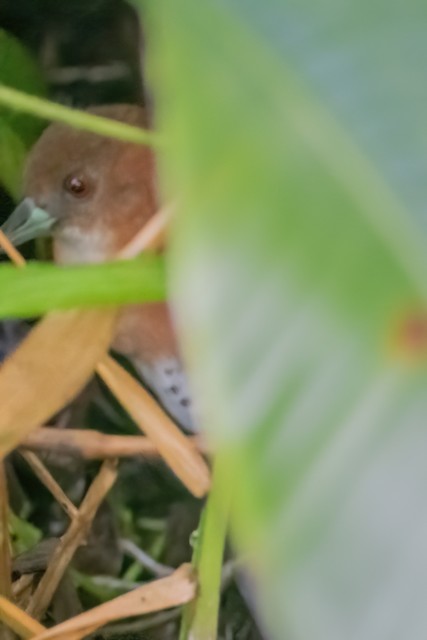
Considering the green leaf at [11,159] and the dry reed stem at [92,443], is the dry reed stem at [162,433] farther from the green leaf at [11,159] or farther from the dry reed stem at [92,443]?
the green leaf at [11,159]

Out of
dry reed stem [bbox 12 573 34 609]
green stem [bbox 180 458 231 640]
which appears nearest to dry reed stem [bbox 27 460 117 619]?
dry reed stem [bbox 12 573 34 609]

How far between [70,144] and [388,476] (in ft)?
2.07

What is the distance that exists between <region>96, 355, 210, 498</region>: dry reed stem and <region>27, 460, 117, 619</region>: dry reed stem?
0.11 meters

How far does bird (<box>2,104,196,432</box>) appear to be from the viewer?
77 cm

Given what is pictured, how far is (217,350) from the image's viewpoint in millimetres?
241

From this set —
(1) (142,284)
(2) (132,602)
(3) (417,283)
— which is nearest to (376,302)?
(3) (417,283)

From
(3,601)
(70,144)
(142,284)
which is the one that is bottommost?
(3,601)

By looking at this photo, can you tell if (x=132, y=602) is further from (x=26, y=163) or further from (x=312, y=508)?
(x=26, y=163)

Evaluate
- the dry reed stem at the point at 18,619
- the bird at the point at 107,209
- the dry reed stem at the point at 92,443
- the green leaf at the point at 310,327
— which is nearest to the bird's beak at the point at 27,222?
the bird at the point at 107,209

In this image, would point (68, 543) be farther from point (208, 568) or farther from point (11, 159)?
point (11, 159)

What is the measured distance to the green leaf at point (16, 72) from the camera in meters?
0.71

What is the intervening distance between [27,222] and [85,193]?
0.06 meters

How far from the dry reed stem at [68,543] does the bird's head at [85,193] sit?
0.24 m

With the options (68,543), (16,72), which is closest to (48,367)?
A: (68,543)
